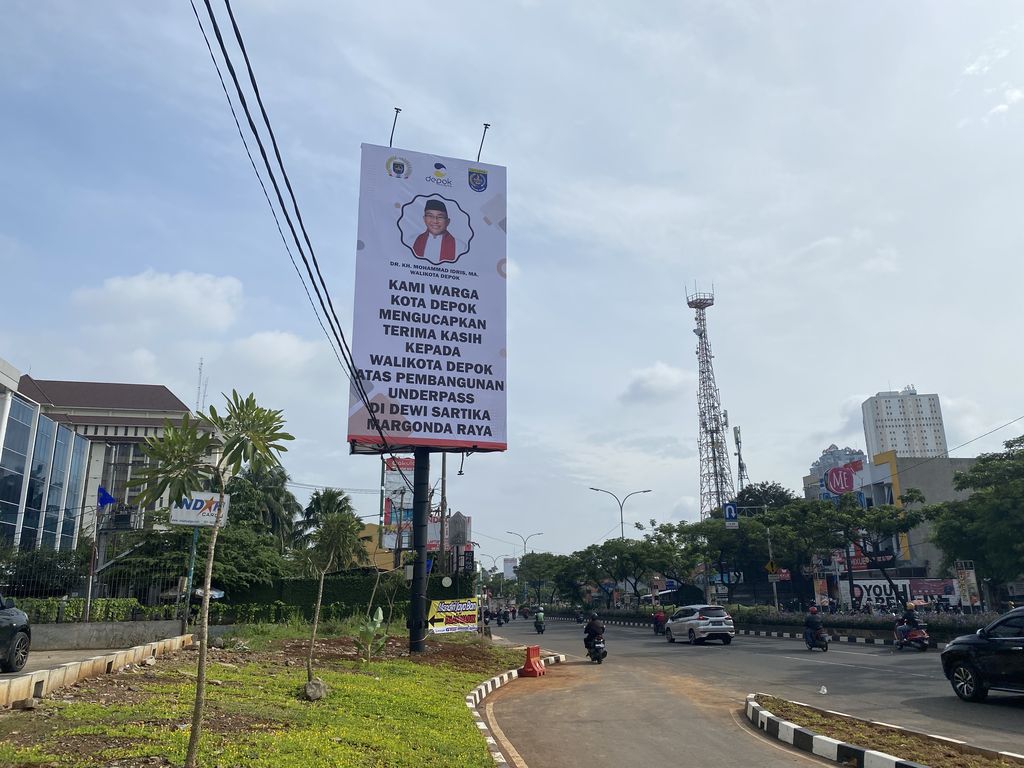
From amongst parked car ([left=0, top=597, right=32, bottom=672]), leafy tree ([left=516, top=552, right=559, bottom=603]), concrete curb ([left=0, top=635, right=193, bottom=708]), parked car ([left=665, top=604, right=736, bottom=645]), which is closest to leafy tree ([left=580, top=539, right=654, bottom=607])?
leafy tree ([left=516, top=552, right=559, bottom=603])

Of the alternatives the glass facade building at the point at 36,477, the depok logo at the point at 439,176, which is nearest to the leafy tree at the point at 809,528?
the depok logo at the point at 439,176

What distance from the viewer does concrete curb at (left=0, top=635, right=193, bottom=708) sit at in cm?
824

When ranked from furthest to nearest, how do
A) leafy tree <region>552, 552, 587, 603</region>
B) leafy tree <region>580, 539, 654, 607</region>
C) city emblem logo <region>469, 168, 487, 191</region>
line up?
leafy tree <region>552, 552, 587, 603</region> → leafy tree <region>580, 539, 654, 607</region> → city emblem logo <region>469, 168, 487, 191</region>

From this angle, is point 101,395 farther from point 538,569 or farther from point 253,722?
point 253,722

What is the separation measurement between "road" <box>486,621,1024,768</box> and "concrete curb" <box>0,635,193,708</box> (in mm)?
5773

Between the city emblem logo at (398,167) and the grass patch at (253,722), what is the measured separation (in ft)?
45.0

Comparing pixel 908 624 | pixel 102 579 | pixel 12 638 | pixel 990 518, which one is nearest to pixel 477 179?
pixel 12 638

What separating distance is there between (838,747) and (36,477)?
4601 centimetres

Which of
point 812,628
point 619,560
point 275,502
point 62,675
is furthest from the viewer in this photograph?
point 619,560

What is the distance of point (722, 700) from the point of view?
1271 cm

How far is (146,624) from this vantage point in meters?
22.5

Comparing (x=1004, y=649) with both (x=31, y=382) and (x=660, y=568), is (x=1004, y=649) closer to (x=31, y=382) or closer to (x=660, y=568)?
(x=660, y=568)

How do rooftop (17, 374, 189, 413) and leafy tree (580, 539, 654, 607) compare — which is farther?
rooftop (17, 374, 189, 413)

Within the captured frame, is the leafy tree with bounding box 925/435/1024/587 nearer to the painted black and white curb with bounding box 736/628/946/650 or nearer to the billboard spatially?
the painted black and white curb with bounding box 736/628/946/650
